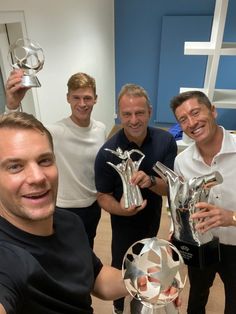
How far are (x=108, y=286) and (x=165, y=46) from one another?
11.9ft

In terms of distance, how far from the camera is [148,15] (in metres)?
3.77

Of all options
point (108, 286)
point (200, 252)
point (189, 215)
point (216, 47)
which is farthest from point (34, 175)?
point (216, 47)

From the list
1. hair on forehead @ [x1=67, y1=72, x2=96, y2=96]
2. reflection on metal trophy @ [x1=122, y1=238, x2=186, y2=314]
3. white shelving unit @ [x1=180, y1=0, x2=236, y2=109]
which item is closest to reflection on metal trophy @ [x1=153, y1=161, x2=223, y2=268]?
reflection on metal trophy @ [x1=122, y1=238, x2=186, y2=314]

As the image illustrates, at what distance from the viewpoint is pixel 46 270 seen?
0.68 meters

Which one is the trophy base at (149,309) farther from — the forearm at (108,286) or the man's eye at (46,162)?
the man's eye at (46,162)

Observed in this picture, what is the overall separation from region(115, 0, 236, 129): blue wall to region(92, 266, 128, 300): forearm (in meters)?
3.57

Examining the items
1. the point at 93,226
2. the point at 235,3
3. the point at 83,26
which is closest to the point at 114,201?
the point at 93,226

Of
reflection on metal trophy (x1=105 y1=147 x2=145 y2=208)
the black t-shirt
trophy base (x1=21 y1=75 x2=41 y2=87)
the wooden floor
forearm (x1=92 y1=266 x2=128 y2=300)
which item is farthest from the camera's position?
the wooden floor

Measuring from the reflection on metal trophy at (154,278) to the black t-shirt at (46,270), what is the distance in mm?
174

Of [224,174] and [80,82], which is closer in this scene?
[224,174]

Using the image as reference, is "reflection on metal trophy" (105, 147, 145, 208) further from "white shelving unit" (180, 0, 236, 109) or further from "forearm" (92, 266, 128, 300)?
"white shelving unit" (180, 0, 236, 109)

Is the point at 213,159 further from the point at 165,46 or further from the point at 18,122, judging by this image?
the point at 165,46

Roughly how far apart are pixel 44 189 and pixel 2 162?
0.13 meters

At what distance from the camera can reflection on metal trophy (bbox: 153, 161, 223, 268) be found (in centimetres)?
97
